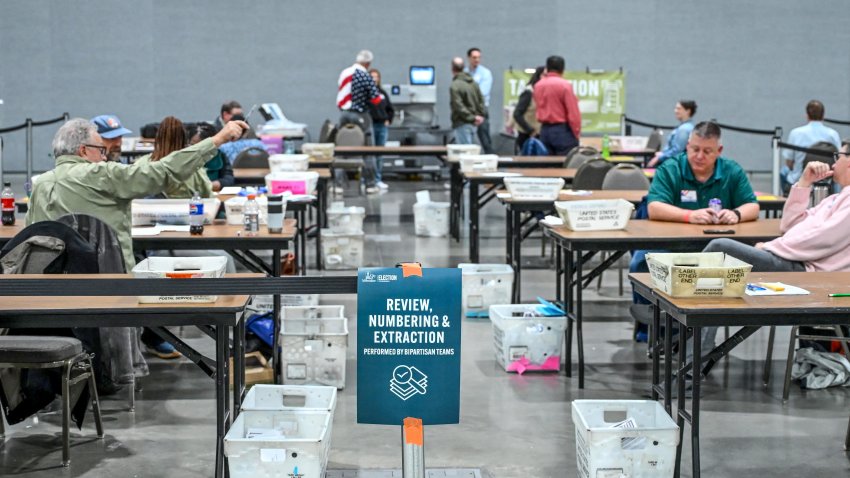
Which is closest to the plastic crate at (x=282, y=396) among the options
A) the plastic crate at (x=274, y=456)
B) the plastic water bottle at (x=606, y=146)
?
the plastic crate at (x=274, y=456)

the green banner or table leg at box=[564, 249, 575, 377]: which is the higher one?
the green banner

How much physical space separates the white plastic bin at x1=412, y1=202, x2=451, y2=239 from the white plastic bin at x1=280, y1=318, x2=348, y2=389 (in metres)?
5.25

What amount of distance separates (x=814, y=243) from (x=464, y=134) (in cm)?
1013

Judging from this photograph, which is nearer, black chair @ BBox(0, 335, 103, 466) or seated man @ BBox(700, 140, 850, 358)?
black chair @ BBox(0, 335, 103, 466)

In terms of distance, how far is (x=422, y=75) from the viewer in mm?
16750

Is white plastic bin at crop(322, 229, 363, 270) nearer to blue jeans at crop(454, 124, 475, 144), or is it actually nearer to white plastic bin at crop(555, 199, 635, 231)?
white plastic bin at crop(555, 199, 635, 231)

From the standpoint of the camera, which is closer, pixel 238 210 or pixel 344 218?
pixel 238 210

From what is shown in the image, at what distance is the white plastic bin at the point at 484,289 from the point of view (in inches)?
276

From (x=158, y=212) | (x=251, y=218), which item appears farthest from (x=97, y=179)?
(x=251, y=218)

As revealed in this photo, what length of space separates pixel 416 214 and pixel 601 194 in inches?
139

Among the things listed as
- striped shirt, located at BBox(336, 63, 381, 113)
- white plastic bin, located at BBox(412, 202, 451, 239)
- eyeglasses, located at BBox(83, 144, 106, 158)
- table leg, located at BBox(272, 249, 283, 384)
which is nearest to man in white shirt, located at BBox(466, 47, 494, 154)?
striped shirt, located at BBox(336, 63, 381, 113)

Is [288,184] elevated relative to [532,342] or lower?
elevated

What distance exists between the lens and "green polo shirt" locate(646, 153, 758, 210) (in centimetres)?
605

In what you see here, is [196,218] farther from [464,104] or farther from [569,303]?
[464,104]
